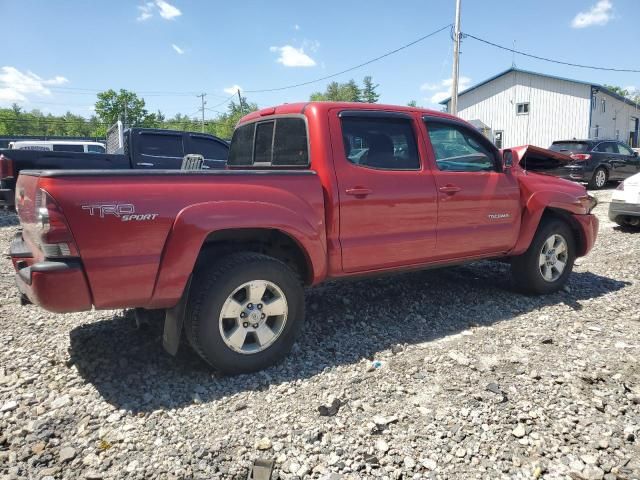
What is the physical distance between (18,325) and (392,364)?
129 inches

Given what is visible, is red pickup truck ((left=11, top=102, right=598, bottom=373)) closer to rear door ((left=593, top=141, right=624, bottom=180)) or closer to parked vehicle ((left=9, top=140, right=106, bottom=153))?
rear door ((left=593, top=141, right=624, bottom=180))

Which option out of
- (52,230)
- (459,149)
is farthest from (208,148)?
(52,230)

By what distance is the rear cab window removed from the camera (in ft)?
12.8

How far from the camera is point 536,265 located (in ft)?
16.6

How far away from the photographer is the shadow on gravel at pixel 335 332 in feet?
10.8

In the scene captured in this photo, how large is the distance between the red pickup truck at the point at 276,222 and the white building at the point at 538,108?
2887 centimetres

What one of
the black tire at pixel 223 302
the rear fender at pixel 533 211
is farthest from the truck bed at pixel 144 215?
the rear fender at pixel 533 211

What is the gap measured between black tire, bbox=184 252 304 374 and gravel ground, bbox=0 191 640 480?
0.14 metres

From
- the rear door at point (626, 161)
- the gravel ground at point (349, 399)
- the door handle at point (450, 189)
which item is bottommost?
the gravel ground at point (349, 399)

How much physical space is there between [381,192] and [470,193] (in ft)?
3.52

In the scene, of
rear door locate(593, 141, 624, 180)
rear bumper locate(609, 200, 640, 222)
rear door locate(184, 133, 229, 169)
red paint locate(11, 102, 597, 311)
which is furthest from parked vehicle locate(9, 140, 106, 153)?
rear door locate(593, 141, 624, 180)

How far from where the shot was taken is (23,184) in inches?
125

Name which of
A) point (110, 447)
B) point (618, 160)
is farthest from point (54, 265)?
point (618, 160)

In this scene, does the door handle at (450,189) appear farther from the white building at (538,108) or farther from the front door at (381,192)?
the white building at (538,108)
